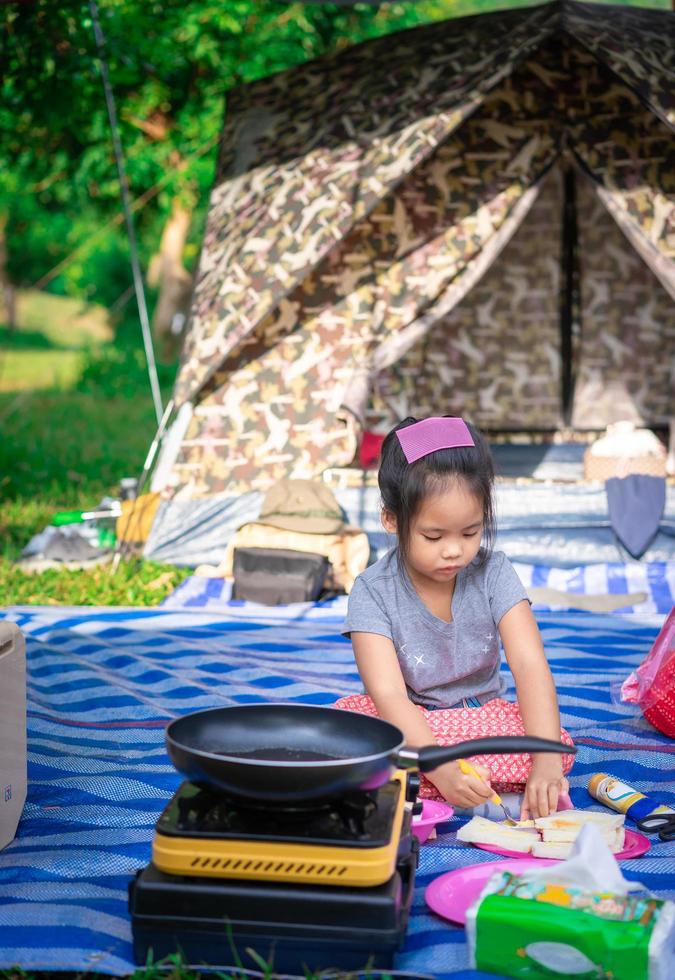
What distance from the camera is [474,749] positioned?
182 cm

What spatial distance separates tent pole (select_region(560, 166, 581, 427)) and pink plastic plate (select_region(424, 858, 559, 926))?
16.3ft

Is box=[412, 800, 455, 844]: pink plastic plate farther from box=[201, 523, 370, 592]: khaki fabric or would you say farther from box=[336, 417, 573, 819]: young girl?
box=[201, 523, 370, 592]: khaki fabric

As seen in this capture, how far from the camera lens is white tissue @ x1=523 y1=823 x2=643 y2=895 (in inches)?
72.3

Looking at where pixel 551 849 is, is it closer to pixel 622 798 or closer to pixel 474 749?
pixel 622 798

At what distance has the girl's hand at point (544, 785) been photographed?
2.36m

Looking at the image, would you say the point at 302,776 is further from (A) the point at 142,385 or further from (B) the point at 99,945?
(A) the point at 142,385

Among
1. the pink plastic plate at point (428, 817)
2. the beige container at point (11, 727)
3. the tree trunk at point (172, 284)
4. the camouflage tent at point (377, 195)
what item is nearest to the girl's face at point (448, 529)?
the pink plastic plate at point (428, 817)

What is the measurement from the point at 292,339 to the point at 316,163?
790 mm

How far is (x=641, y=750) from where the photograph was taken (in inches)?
118

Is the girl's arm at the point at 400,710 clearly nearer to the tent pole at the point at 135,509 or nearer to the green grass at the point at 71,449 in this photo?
the green grass at the point at 71,449

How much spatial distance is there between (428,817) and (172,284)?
11.2 metres

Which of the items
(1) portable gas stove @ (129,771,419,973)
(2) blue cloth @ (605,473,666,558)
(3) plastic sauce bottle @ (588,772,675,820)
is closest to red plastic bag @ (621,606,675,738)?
(3) plastic sauce bottle @ (588,772,675,820)

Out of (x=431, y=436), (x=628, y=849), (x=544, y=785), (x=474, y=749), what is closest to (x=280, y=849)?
(x=474, y=749)

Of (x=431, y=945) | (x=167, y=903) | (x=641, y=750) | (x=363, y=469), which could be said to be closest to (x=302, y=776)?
(x=167, y=903)
